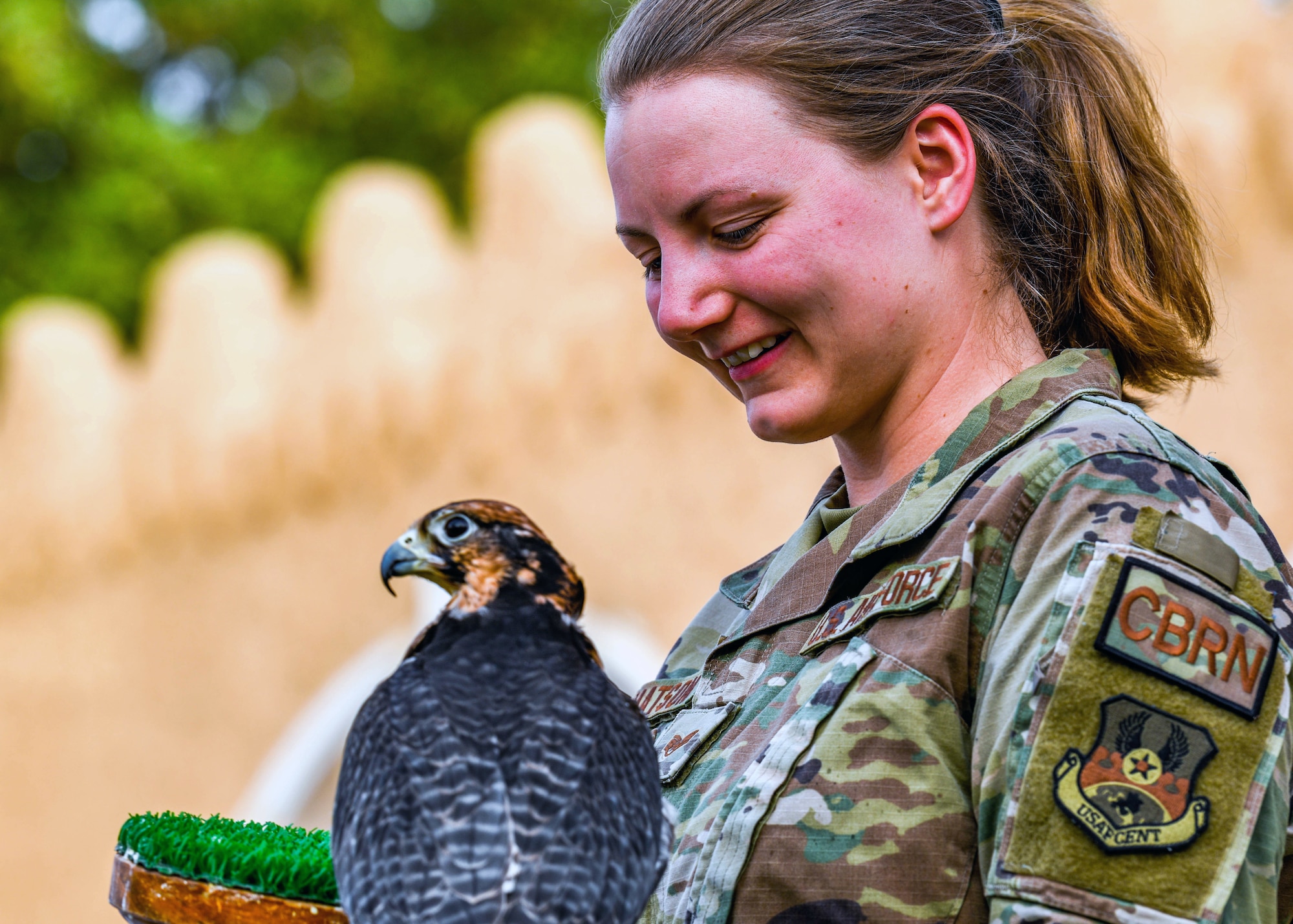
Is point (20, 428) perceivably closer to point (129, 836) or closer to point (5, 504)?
point (5, 504)

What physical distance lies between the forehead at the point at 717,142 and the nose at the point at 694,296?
96 mm

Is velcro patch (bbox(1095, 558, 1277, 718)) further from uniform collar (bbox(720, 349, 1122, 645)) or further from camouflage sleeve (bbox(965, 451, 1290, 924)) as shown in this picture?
uniform collar (bbox(720, 349, 1122, 645))

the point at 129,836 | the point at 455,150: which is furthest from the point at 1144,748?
the point at 455,150

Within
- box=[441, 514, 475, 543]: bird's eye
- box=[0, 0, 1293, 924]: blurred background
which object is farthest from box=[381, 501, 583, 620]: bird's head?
box=[0, 0, 1293, 924]: blurred background

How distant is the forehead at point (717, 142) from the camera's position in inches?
70.0

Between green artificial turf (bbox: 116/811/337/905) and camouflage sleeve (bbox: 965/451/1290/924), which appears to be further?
green artificial turf (bbox: 116/811/337/905)

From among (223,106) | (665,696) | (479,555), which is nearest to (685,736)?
(665,696)

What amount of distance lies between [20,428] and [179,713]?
8.08 feet

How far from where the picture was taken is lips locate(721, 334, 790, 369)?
189 centimetres

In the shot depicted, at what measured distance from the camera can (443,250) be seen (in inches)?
355

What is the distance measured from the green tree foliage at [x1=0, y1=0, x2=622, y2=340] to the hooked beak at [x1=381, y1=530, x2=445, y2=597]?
14.2 meters

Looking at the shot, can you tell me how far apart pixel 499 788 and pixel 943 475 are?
2.42 feet

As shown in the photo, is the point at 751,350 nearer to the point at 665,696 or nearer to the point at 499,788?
the point at 665,696

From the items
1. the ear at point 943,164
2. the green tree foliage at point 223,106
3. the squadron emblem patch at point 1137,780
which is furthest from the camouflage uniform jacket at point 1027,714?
the green tree foliage at point 223,106
